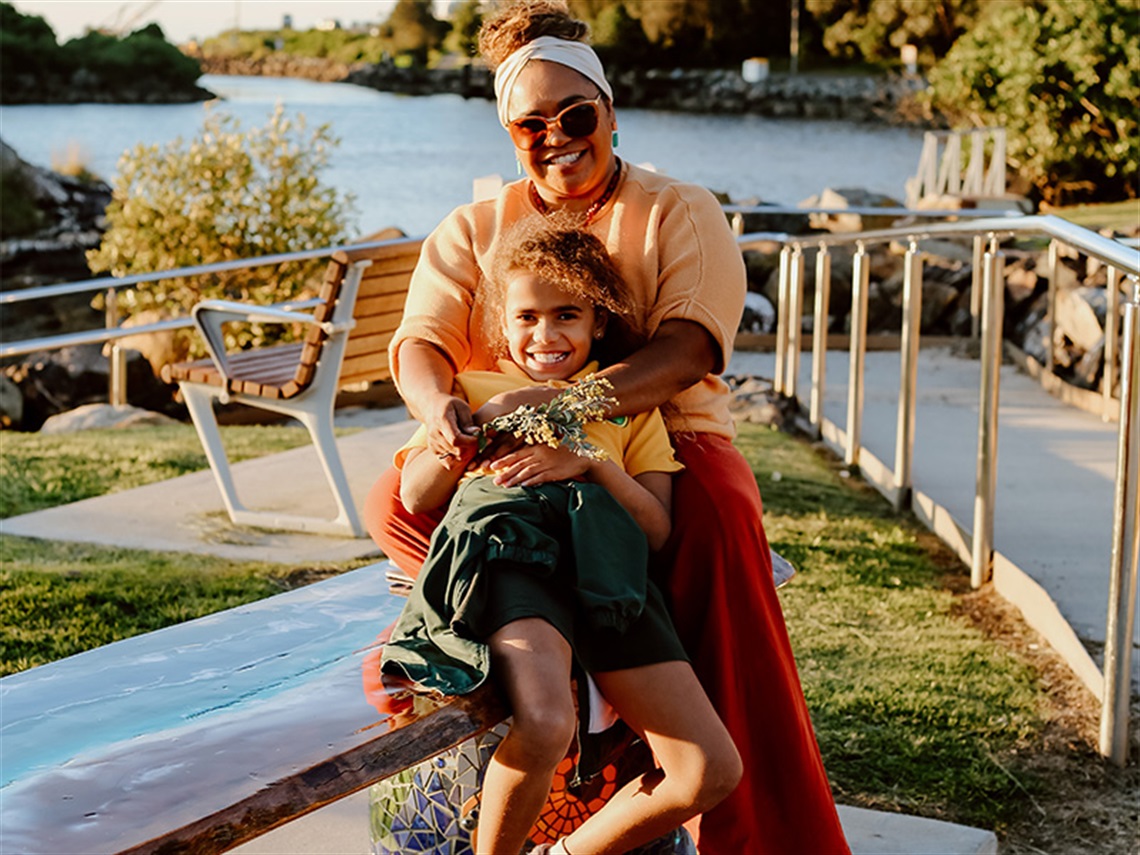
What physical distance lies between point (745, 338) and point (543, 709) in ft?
25.3

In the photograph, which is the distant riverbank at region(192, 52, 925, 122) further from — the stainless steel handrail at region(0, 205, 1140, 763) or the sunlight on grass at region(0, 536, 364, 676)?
the sunlight on grass at region(0, 536, 364, 676)

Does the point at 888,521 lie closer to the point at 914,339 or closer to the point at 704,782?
the point at 914,339

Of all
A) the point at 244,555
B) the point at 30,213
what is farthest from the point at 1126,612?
the point at 30,213

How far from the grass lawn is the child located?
1.06 m

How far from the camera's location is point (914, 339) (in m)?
5.33

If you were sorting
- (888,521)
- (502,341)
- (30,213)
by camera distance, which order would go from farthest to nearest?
1. (30,213)
2. (888,521)
3. (502,341)

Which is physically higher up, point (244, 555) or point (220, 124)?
point (220, 124)

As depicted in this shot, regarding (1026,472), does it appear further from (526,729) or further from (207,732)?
(207,732)

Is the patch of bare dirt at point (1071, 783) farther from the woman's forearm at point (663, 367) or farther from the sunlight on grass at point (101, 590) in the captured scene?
the sunlight on grass at point (101, 590)

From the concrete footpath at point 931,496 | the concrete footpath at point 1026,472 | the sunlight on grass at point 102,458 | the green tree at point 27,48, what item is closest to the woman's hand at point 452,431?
the concrete footpath at point 931,496

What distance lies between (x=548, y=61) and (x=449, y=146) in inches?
1962

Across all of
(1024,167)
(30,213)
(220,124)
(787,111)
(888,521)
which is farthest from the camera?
(787,111)

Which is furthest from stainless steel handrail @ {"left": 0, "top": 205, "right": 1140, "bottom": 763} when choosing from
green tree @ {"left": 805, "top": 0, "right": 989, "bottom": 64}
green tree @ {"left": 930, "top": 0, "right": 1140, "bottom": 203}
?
green tree @ {"left": 805, "top": 0, "right": 989, "bottom": 64}

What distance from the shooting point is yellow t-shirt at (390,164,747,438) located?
2568 millimetres
